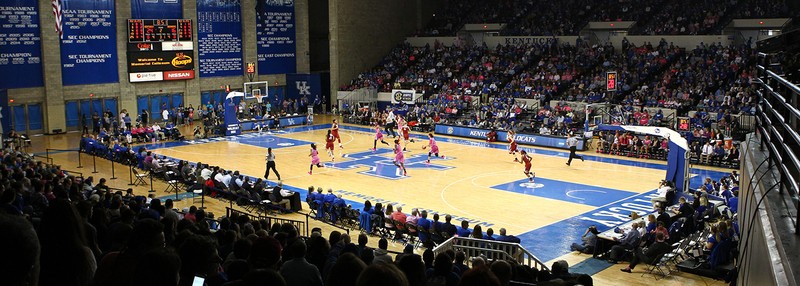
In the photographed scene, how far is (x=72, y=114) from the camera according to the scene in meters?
44.9

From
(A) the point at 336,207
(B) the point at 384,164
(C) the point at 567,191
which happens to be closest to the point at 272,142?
(B) the point at 384,164

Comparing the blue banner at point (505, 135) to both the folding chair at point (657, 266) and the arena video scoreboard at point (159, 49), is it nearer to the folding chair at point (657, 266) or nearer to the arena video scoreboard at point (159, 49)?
the arena video scoreboard at point (159, 49)

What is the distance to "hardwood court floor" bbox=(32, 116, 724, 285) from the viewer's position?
69.6 ft

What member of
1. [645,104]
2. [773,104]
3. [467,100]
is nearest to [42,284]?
[773,104]

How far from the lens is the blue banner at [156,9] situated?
153ft

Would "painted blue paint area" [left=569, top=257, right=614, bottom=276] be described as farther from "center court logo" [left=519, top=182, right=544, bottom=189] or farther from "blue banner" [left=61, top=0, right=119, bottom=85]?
Result: "blue banner" [left=61, top=0, right=119, bottom=85]

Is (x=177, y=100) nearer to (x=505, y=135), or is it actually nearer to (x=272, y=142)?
(x=272, y=142)

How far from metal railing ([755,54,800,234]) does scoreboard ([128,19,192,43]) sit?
43.9 metres

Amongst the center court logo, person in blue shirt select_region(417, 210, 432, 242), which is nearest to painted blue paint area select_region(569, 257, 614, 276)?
person in blue shirt select_region(417, 210, 432, 242)

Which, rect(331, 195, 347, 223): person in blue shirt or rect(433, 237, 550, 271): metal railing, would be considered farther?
rect(331, 195, 347, 223): person in blue shirt

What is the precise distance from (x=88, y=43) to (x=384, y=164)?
22.9 metres

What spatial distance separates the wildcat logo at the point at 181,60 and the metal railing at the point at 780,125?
4497 cm

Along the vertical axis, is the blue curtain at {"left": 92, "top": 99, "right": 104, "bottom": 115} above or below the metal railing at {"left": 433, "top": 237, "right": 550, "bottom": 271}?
above

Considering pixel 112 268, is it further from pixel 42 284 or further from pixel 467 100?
pixel 467 100
